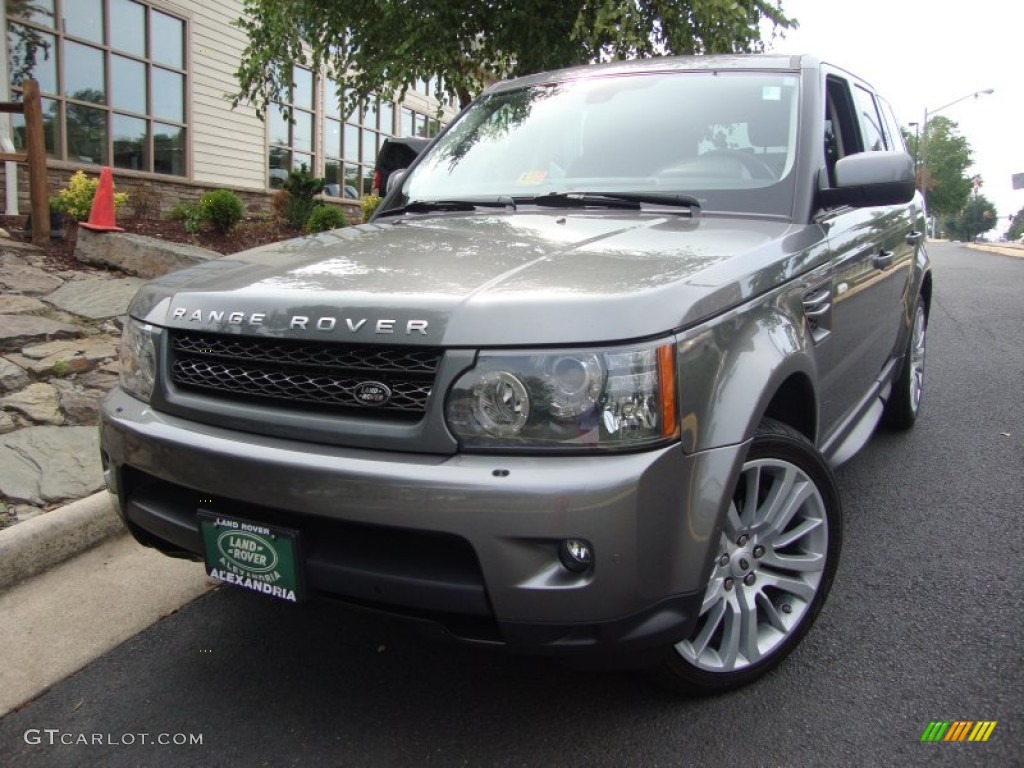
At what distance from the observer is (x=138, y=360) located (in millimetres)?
2375

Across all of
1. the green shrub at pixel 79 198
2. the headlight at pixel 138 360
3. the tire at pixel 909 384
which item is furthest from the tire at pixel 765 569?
the green shrub at pixel 79 198

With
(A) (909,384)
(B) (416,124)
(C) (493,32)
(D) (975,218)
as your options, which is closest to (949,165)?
(D) (975,218)

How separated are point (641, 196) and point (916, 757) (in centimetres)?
182

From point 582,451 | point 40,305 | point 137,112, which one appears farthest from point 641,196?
point 137,112

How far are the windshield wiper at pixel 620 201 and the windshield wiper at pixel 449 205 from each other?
0.36 ft

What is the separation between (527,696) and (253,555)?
0.85m

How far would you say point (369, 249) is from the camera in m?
2.50

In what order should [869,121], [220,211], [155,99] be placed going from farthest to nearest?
1. [155,99]
2. [220,211]
3. [869,121]

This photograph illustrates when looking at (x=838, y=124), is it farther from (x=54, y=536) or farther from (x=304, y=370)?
(x=54, y=536)

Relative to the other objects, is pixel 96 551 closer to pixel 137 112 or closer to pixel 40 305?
pixel 40 305

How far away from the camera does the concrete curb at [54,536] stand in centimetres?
294

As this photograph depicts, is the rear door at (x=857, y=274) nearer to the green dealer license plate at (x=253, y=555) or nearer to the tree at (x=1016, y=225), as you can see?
the green dealer license plate at (x=253, y=555)

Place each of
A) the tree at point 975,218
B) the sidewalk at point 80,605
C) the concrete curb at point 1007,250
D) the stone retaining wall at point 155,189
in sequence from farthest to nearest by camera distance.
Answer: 1. the tree at point 975,218
2. the concrete curb at point 1007,250
3. the stone retaining wall at point 155,189
4. the sidewalk at point 80,605

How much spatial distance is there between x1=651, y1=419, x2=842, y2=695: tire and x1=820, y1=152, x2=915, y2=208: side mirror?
0.91 meters
